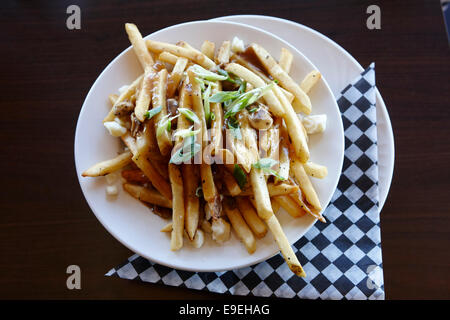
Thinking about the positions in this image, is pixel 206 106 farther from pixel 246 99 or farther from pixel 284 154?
pixel 284 154

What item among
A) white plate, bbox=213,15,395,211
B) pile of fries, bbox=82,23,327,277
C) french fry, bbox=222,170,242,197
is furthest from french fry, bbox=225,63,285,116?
white plate, bbox=213,15,395,211

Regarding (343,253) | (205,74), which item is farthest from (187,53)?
(343,253)

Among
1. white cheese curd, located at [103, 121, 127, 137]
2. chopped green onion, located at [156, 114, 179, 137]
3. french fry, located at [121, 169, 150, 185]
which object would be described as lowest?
french fry, located at [121, 169, 150, 185]

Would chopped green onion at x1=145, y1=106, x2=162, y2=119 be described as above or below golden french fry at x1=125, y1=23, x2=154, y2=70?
below

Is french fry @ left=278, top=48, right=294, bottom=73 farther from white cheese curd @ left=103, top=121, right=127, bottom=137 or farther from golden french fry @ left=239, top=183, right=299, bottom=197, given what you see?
white cheese curd @ left=103, top=121, right=127, bottom=137

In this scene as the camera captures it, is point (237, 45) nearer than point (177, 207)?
No

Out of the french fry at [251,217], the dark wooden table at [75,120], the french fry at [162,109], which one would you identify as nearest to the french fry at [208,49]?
the french fry at [162,109]

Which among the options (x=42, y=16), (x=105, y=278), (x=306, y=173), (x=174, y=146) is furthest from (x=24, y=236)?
(x=306, y=173)
